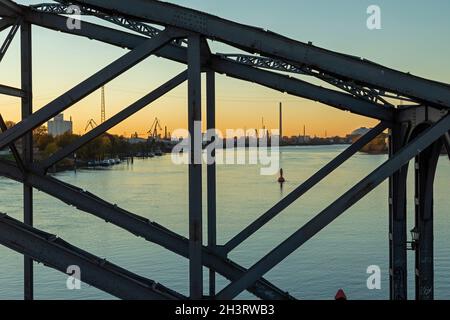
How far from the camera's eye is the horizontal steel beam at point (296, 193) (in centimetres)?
1517

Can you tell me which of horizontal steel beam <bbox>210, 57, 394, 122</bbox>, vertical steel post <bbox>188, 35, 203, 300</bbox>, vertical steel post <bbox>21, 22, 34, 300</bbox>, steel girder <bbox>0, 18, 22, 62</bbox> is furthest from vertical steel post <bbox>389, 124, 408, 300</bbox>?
steel girder <bbox>0, 18, 22, 62</bbox>

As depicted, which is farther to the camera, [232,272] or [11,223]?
[232,272]

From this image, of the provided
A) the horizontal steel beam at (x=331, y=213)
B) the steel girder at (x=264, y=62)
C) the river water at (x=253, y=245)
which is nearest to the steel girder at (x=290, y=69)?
the steel girder at (x=264, y=62)

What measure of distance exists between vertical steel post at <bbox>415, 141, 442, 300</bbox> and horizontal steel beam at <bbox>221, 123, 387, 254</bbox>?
1.51 m

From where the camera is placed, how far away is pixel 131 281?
916 centimetres

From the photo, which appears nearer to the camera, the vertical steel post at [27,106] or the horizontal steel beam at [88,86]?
the horizontal steel beam at [88,86]

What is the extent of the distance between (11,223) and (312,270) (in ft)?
103

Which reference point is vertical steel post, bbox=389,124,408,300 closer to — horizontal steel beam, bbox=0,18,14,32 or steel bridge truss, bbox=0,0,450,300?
steel bridge truss, bbox=0,0,450,300

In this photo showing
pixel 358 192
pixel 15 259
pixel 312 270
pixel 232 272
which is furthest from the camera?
pixel 15 259

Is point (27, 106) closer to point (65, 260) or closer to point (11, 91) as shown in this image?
point (11, 91)

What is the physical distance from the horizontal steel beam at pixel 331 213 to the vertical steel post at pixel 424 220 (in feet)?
22.4

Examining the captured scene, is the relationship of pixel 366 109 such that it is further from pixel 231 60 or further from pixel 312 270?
pixel 312 270

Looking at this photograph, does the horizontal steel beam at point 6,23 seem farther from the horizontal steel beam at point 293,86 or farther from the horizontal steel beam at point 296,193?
the horizontal steel beam at point 296,193

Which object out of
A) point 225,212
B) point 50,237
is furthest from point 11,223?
point 225,212
